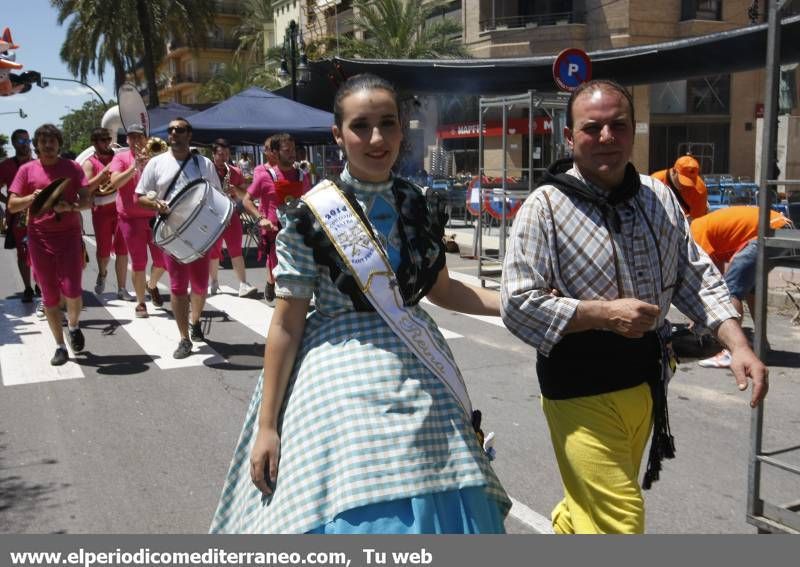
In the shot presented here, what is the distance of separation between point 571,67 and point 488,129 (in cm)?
2385

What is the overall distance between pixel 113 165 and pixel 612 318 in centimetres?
703

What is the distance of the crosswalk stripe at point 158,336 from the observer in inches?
277

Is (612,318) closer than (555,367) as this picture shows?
Yes

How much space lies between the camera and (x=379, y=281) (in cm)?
225

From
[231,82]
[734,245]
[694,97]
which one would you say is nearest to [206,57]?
[231,82]

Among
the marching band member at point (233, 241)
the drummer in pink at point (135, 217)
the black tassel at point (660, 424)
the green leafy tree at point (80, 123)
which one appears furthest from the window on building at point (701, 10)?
the green leafy tree at point (80, 123)

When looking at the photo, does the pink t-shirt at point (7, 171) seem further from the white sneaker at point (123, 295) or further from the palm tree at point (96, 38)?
the palm tree at point (96, 38)

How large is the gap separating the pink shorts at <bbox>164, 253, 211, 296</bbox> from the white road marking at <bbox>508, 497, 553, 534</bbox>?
3.84m

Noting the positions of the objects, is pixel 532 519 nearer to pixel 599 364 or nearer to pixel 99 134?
pixel 599 364

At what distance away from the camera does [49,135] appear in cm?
653

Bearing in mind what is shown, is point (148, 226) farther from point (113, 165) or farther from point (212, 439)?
point (212, 439)

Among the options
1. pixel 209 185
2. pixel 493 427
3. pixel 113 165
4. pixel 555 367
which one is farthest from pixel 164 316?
pixel 555 367

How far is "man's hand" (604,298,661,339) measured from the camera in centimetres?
227

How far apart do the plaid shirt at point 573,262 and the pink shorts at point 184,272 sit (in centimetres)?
477
